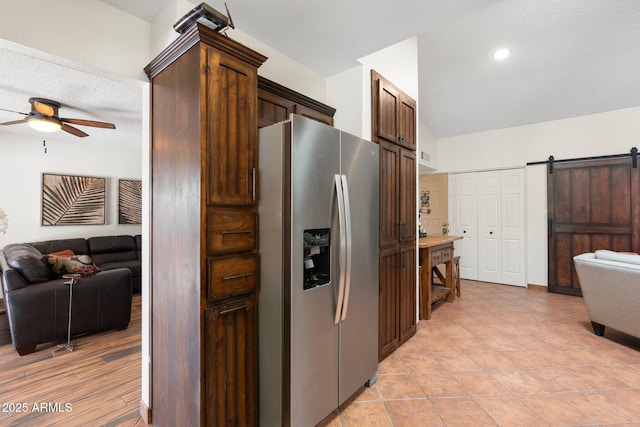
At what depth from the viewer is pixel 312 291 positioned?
161cm

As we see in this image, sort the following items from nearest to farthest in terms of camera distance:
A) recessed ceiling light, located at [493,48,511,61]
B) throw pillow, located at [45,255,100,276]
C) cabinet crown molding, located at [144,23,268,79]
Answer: cabinet crown molding, located at [144,23,268,79] → throw pillow, located at [45,255,100,276] → recessed ceiling light, located at [493,48,511,61]

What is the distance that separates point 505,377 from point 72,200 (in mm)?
6591

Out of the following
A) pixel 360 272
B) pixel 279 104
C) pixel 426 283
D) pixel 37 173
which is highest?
pixel 279 104

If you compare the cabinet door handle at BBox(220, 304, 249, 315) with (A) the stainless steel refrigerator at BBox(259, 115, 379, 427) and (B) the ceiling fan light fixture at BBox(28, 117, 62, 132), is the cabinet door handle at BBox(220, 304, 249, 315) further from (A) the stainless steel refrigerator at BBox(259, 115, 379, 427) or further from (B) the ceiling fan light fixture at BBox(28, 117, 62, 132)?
(B) the ceiling fan light fixture at BBox(28, 117, 62, 132)

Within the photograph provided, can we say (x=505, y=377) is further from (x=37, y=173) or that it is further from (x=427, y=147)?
(x=37, y=173)

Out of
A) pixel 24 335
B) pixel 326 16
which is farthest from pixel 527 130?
pixel 24 335

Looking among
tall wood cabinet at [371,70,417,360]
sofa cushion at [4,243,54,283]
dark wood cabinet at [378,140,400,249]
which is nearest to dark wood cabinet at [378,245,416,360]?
tall wood cabinet at [371,70,417,360]

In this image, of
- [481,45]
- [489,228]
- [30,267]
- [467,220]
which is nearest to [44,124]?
[30,267]

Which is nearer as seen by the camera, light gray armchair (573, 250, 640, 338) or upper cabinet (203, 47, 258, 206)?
upper cabinet (203, 47, 258, 206)

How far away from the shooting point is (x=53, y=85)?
9.15 feet

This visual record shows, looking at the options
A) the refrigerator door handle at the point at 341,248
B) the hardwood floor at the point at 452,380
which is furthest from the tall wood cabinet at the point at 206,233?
the hardwood floor at the point at 452,380

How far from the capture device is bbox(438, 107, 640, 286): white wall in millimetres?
4293

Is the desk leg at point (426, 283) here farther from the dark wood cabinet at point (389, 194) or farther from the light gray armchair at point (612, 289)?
the light gray armchair at point (612, 289)

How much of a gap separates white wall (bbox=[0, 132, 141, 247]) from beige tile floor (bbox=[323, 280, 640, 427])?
18.1 ft
